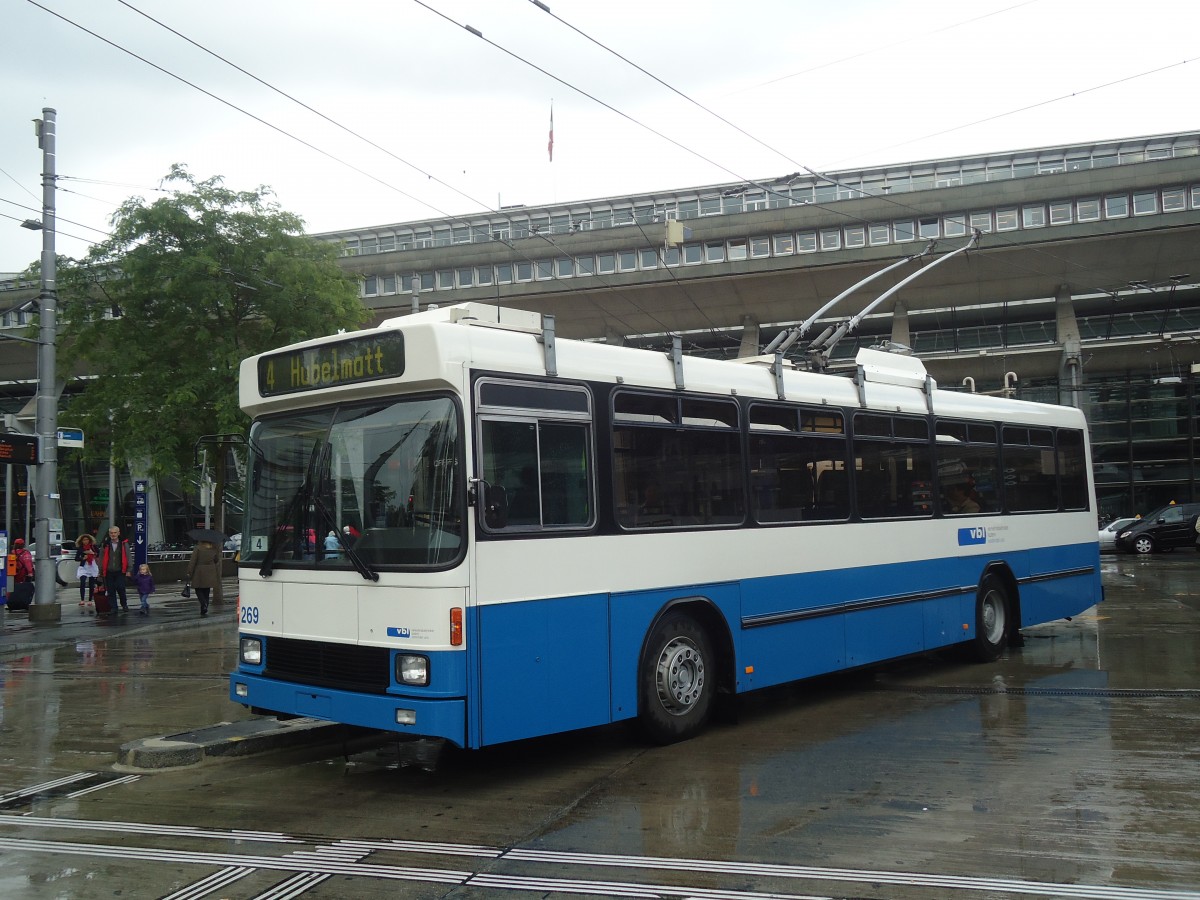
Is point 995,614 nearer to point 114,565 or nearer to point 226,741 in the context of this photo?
point 226,741

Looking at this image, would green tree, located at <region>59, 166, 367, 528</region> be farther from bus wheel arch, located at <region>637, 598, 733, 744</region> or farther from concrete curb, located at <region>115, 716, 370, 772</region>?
bus wheel arch, located at <region>637, 598, 733, 744</region>

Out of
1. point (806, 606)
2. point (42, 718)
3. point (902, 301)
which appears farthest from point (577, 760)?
point (902, 301)

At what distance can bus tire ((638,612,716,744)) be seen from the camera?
7.98 metres

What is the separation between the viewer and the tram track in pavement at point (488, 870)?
16.3ft

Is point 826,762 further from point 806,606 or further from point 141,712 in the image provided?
point 141,712

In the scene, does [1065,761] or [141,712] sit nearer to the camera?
[1065,761]

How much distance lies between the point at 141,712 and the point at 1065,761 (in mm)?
8303

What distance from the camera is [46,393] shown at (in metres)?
20.4

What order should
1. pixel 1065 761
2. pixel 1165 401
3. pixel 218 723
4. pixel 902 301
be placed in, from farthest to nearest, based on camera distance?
pixel 1165 401
pixel 902 301
pixel 218 723
pixel 1065 761

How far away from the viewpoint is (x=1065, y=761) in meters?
7.45

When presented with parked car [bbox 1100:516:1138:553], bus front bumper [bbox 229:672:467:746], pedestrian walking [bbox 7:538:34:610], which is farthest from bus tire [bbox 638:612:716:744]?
parked car [bbox 1100:516:1138:553]

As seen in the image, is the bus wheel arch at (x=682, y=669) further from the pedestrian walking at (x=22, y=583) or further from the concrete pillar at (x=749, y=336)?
the concrete pillar at (x=749, y=336)

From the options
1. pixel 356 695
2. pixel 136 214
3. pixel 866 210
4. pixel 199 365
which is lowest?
pixel 356 695

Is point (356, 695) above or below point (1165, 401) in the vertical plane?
below
